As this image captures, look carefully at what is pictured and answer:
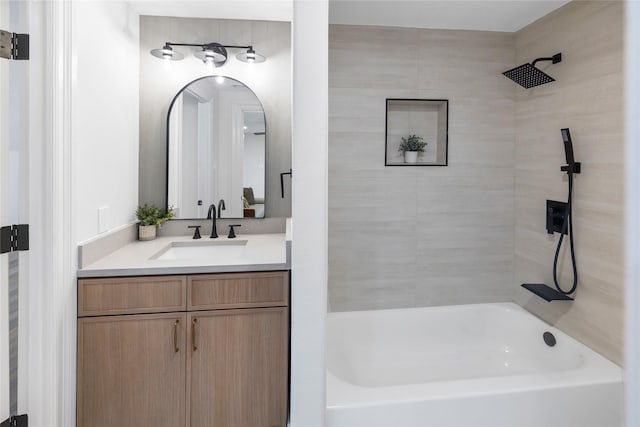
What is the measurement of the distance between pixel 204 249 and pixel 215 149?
27.4 inches

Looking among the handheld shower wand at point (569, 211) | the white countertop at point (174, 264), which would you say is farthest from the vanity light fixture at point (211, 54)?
the handheld shower wand at point (569, 211)

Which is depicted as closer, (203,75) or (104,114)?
(104,114)

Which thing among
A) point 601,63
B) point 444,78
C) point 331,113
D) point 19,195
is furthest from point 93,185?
point 601,63

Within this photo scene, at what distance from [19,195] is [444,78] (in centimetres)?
247

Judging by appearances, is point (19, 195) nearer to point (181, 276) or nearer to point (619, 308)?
point (181, 276)

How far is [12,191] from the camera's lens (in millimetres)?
1513

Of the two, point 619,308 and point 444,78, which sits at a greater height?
point 444,78

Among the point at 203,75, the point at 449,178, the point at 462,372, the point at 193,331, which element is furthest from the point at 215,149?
the point at 462,372

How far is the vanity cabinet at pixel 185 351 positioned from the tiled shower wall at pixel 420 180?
83 cm

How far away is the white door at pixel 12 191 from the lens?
1466mm

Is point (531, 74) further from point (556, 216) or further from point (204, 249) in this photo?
point (204, 249)

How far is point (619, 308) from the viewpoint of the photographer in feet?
6.27

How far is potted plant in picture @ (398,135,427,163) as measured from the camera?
2.61 m

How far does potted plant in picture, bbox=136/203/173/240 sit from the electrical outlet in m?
0.38
